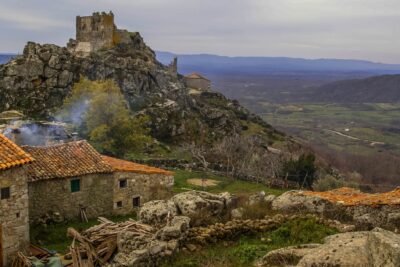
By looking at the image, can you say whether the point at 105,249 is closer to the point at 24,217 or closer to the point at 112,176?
the point at 24,217

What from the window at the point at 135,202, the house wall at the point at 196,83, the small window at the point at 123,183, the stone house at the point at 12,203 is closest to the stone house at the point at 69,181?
the small window at the point at 123,183

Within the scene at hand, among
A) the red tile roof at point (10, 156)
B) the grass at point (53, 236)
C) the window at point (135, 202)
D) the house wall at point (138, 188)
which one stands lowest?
the grass at point (53, 236)

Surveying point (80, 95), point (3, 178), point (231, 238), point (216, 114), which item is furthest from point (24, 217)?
point (216, 114)

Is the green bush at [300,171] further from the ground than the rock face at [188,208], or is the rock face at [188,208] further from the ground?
the rock face at [188,208]

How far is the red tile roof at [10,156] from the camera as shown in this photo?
2027 centimetres

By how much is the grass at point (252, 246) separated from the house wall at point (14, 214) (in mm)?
8572

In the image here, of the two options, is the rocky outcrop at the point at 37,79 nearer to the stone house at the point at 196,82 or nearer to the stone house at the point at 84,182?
the stone house at the point at 84,182

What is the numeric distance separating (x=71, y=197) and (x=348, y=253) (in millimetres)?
18159

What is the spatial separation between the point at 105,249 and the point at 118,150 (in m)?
32.1

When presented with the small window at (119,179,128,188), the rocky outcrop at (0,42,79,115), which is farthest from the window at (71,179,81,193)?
the rocky outcrop at (0,42,79,115)

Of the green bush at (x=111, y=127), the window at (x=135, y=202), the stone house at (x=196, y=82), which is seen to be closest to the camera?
the window at (x=135, y=202)

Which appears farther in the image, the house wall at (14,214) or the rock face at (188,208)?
the house wall at (14,214)

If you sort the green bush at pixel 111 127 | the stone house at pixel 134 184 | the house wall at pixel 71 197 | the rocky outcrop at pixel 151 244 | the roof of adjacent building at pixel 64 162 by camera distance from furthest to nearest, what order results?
the green bush at pixel 111 127, the stone house at pixel 134 184, the roof of adjacent building at pixel 64 162, the house wall at pixel 71 197, the rocky outcrop at pixel 151 244

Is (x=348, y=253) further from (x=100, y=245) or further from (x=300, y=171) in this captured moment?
(x=300, y=171)
